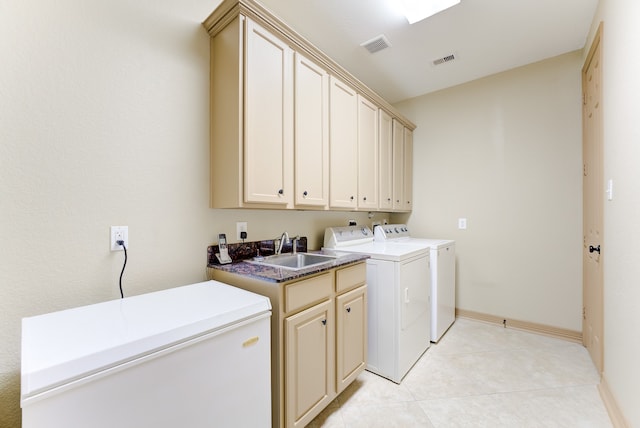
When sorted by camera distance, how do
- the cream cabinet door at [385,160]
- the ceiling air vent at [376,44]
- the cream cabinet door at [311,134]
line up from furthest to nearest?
the cream cabinet door at [385,160]
the ceiling air vent at [376,44]
the cream cabinet door at [311,134]

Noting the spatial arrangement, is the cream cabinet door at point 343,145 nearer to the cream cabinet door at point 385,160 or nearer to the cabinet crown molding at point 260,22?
the cabinet crown molding at point 260,22

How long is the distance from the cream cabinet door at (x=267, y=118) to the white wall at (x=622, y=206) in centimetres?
178

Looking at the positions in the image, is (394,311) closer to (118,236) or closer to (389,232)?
(389,232)

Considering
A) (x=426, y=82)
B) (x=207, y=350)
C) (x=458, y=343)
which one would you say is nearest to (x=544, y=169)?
(x=426, y=82)

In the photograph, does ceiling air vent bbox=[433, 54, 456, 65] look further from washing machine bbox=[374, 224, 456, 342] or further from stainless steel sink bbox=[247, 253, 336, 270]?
stainless steel sink bbox=[247, 253, 336, 270]

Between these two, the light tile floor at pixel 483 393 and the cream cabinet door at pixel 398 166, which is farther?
the cream cabinet door at pixel 398 166

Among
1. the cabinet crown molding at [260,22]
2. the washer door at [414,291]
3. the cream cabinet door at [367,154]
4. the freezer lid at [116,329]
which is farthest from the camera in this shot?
the cream cabinet door at [367,154]

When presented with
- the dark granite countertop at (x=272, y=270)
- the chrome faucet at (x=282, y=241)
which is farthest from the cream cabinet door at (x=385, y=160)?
the dark granite countertop at (x=272, y=270)

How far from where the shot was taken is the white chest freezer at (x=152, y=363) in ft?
2.28

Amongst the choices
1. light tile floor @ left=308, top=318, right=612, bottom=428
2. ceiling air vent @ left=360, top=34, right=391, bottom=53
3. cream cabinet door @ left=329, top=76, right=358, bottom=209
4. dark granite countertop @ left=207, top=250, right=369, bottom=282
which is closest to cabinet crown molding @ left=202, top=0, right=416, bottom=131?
cream cabinet door @ left=329, top=76, right=358, bottom=209

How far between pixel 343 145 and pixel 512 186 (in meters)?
1.95

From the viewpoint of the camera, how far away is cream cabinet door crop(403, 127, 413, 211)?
11.0 feet

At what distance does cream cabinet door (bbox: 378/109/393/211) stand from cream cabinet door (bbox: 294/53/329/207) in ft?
3.02

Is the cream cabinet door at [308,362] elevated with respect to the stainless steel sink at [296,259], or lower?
lower
